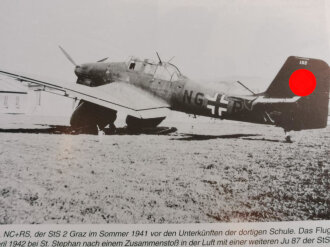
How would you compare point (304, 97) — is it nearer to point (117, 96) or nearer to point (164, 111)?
point (164, 111)

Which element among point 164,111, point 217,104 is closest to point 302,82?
point 217,104

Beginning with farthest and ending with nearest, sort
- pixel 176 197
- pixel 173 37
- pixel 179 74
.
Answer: pixel 179 74, pixel 173 37, pixel 176 197

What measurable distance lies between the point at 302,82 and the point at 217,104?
74 cm

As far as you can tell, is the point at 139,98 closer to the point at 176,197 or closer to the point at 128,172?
the point at 128,172

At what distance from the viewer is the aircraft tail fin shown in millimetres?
2721

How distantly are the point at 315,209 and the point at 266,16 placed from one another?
165 cm

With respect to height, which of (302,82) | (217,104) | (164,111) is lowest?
(164,111)

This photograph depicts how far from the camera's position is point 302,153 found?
9.05 feet

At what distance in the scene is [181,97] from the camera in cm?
294

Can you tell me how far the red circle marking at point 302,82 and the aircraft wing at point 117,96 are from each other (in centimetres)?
111

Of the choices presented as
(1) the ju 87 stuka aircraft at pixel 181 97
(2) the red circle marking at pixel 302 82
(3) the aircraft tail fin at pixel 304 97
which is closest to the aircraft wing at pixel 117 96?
(1) the ju 87 stuka aircraft at pixel 181 97

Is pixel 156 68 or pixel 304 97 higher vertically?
pixel 156 68

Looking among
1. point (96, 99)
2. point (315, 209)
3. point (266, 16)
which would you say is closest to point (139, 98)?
point (96, 99)

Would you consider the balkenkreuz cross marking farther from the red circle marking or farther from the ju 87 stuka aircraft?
the red circle marking
